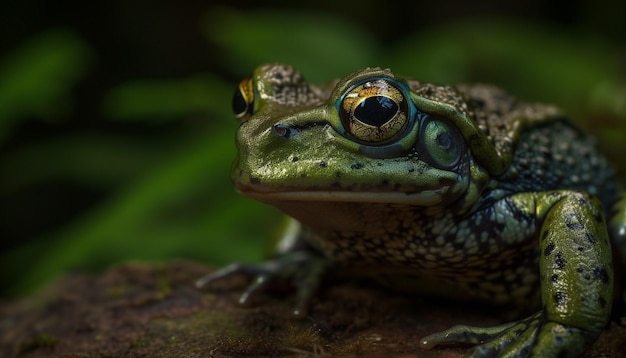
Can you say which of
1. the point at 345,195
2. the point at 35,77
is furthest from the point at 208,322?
the point at 35,77

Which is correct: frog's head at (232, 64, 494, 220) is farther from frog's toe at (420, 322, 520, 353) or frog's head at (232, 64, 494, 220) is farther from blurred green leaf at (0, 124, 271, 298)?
blurred green leaf at (0, 124, 271, 298)

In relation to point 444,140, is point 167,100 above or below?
below

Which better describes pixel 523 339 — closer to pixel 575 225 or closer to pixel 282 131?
pixel 575 225

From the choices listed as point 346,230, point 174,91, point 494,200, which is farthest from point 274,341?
point 174,91

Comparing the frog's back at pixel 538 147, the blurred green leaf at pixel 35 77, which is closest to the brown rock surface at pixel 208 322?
the frog's back at pixel 538 147

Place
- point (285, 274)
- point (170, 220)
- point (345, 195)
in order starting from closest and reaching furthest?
point (345, 195), point (285, 274), point (170, 220)

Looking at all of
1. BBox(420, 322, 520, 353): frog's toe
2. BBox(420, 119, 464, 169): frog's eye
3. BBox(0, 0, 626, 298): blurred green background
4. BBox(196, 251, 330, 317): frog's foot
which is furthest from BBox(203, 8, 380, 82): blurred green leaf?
BBox(420, 322, 520, 353): frog's toe
